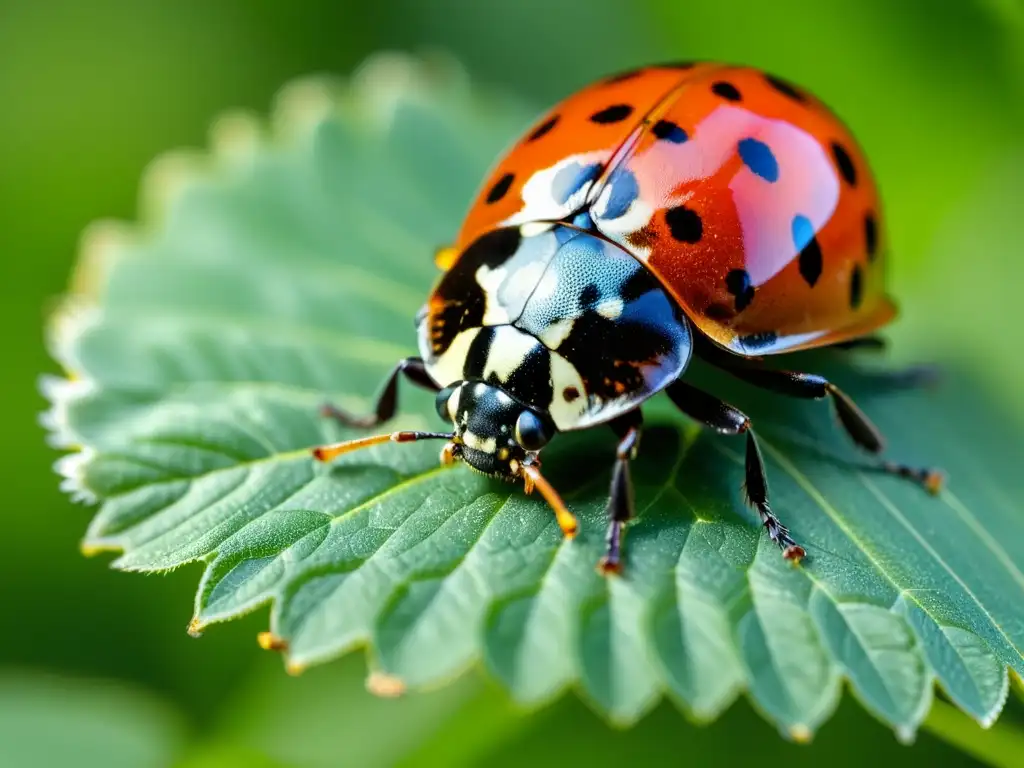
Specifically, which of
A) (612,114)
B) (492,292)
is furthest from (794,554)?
(612,114)

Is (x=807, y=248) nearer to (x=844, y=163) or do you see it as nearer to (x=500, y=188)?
(x=844, y=163)

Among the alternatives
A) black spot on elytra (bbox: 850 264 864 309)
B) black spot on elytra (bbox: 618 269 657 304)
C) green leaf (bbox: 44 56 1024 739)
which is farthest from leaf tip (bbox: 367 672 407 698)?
black spot on elytra (bbox: 850 264 864 309)

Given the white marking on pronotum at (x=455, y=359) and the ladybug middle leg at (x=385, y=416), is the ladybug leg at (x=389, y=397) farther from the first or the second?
the white marking on pronotum at (x=455, y=359)

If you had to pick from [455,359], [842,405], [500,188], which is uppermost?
[500,188]

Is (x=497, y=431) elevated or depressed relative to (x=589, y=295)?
depressed

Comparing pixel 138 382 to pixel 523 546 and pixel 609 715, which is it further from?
pixel 609 715

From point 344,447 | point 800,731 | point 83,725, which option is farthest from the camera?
point 83,725
